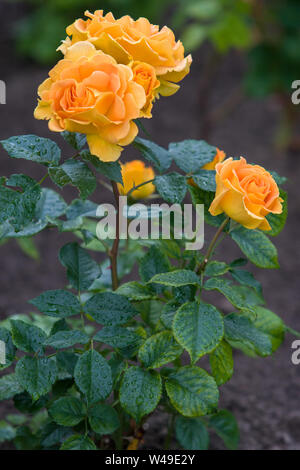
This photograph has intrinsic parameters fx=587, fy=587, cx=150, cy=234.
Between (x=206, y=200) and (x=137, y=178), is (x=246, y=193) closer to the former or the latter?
(x=206, y=200)

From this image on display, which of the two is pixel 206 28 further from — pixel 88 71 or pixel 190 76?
pixel 88 71

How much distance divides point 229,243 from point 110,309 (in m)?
1.53

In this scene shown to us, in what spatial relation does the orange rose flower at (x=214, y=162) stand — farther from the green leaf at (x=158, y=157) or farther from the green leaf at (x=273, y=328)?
the green leaf at (x=273, y=328)

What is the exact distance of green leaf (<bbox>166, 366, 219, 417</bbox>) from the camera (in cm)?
93

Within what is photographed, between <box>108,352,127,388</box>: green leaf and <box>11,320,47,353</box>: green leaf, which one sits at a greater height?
<box>11,320,47,353</box>: green leaf

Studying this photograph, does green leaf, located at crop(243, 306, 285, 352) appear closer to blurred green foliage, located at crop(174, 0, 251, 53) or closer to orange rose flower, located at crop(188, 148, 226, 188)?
orange rose flower, located at crop(188, 148, 226, 188)

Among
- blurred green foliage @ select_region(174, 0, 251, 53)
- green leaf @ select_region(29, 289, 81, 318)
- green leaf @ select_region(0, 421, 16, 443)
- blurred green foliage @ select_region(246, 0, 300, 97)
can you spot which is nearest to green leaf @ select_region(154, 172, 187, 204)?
green leaf @ select_region(29, 289, 81, 318)

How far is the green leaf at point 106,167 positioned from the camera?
87cm

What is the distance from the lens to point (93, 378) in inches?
36.5

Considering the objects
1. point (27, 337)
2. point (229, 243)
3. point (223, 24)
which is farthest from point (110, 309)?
point (223, 24)

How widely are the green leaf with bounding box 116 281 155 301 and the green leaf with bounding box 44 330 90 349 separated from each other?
0.11 meters

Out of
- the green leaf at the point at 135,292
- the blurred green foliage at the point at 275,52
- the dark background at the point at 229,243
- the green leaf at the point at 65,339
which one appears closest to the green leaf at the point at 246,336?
the green leaf at the point at 135,292

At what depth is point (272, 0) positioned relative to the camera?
3070mm

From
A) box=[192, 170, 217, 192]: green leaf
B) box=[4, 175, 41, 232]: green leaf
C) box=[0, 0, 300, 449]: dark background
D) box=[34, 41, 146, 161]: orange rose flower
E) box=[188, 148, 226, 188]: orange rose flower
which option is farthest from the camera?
box=[0, 0, 300, 449]: dark background
